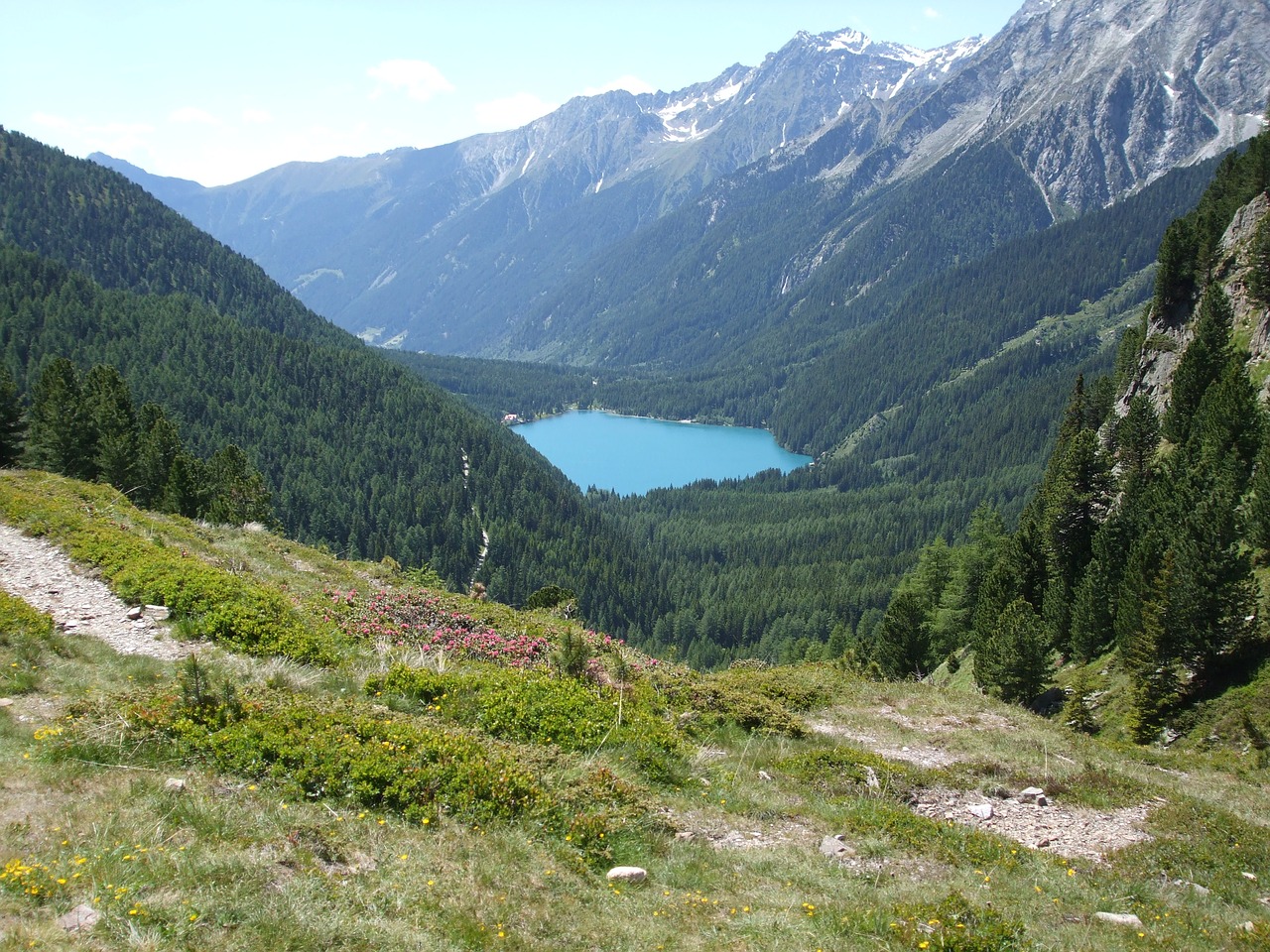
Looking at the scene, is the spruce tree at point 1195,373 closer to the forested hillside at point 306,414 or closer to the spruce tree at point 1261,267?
the spruce tree at point 1261,267

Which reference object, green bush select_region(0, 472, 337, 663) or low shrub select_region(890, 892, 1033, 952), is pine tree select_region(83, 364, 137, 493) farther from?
low shrub select_region(890, 892, 1033, 952)

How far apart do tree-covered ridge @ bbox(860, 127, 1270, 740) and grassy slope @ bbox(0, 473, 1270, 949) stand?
1098 centimetres

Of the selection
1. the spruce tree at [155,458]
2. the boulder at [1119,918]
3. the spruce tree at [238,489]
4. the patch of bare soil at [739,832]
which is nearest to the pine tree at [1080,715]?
the boulder at [1119,918]

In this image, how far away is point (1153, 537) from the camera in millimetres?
38219

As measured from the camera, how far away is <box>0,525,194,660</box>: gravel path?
60.3 feet

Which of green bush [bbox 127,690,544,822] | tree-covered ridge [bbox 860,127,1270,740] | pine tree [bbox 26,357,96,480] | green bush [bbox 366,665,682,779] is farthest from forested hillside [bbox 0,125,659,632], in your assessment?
green bush [bbox 127,690,544,822]

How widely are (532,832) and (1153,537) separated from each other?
39303 millimetres

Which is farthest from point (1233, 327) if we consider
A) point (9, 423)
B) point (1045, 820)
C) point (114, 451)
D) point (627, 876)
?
point (9, 423)

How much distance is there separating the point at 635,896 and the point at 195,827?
6407 mm

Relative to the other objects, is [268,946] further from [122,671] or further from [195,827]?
[122,671]

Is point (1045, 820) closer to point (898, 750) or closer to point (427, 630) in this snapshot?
point (898, 750)

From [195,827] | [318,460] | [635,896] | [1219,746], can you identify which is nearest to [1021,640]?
[1219,746]

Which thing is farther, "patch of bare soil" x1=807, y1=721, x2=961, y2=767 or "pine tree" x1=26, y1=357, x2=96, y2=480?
"pine tree" x1=26, y1=357, x2=96, y2=480

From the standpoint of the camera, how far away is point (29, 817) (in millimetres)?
9664
